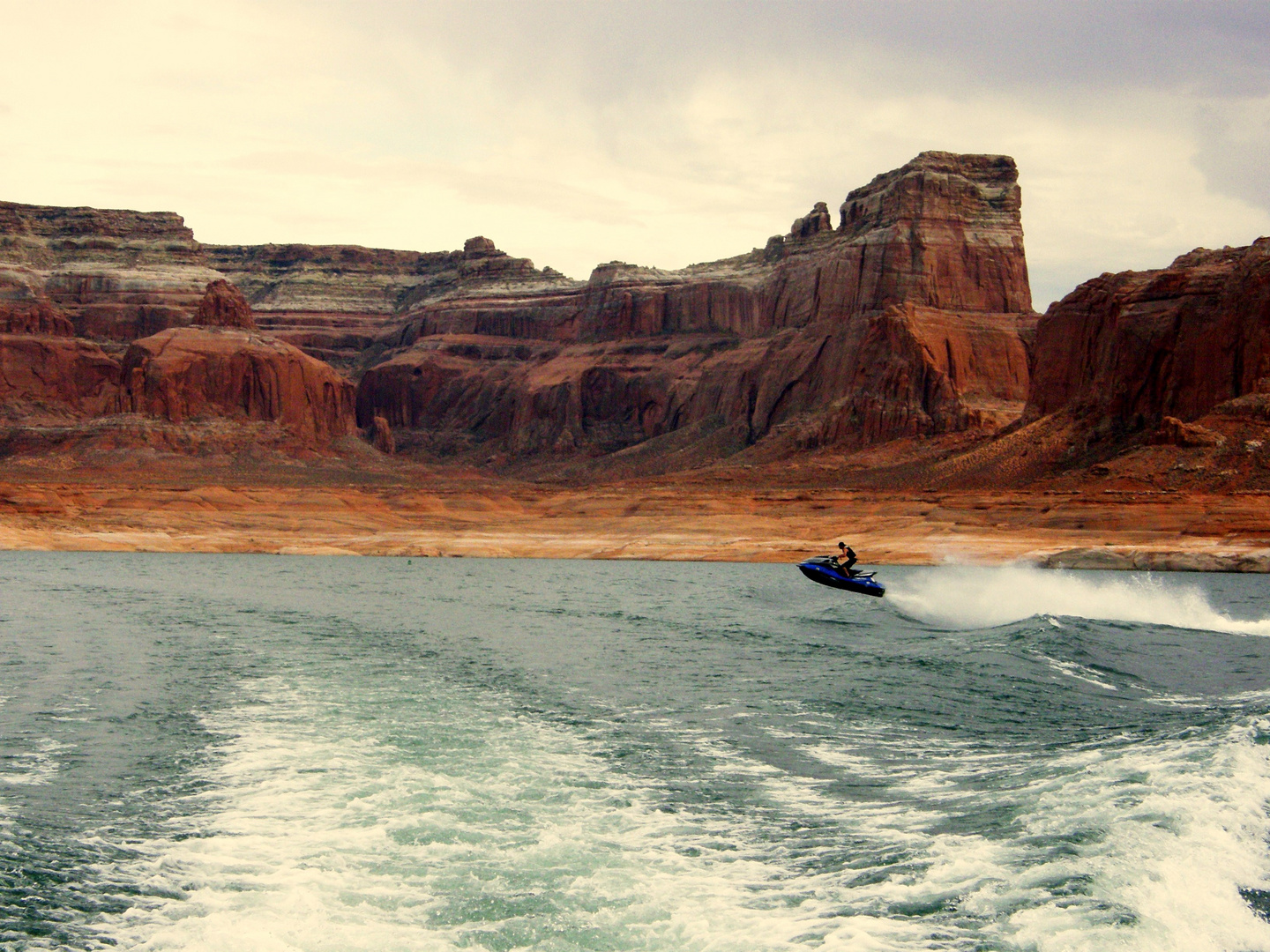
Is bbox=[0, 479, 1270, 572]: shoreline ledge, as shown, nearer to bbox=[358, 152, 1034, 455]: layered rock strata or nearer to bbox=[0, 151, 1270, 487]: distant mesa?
bbox=[0, 151, 1270, 487]: distant mesa

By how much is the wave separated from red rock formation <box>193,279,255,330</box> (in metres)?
134

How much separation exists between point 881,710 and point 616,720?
5335 mm

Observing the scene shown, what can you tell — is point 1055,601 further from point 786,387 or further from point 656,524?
point 786,387

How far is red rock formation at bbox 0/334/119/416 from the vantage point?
16500 cm

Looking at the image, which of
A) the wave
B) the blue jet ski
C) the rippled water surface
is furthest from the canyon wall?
the rippled water surface

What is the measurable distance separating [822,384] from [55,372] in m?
101

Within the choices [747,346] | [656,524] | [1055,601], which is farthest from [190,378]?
[1055,601]

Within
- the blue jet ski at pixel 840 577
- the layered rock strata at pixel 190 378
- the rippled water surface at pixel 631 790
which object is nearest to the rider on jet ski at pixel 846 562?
the blue jet ski at pixel 840 577

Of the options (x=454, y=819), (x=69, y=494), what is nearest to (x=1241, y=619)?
(x=454, y=819)

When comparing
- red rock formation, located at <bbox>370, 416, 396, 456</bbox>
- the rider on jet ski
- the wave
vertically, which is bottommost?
the wave

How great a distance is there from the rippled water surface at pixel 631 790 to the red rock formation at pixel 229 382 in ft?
398

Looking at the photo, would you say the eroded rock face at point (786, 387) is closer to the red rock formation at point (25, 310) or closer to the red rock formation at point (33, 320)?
the red rock formation at point (33, 320)

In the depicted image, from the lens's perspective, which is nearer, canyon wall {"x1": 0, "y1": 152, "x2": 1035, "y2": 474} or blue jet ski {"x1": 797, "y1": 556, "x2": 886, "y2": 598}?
blue jet ski {"x1": 797, "y1": 556, "x2": 886, "y2": 598}

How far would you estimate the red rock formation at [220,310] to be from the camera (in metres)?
174
